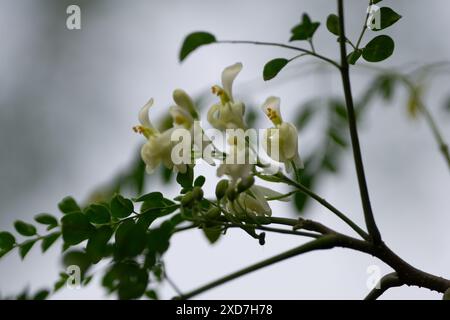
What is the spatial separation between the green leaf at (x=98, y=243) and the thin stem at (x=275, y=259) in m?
0.16

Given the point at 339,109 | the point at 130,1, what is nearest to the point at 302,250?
the point at 339,109

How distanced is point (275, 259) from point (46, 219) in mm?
284

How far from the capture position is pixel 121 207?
0.62 meters

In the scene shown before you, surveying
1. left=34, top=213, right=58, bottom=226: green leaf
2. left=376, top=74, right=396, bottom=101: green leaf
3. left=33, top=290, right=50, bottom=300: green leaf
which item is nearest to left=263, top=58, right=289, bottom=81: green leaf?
left=34, top=213, right=58, bottom=226: green leaf

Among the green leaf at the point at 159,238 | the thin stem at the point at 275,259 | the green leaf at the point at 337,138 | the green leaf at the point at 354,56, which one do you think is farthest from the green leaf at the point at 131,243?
the green leaf at the point at 337,138

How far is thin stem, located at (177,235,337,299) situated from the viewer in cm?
46

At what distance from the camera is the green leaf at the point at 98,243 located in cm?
62

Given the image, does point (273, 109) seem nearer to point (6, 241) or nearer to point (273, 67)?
point (273, 67)

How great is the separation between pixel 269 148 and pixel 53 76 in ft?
9.03

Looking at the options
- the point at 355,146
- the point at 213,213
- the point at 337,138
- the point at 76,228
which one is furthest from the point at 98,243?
the point at 337,138

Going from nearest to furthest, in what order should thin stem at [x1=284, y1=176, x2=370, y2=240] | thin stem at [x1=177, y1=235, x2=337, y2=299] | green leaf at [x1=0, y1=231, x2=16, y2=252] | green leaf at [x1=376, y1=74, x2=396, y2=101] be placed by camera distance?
thin stem at [x1=177, y1=235, x2=337, y2=299], thin stem at [x1=284, y1=176, x2=370, y2=240], green leaf at [x1=0, y1=231, x2=16, y2=252], green leaf at [x1=376, y1=74, x2=396, y2=101]

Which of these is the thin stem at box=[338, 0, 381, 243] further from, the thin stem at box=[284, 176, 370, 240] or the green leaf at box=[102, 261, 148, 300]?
the green leaf at box=[102, 261, 148, 300]

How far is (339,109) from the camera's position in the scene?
4.02 ft

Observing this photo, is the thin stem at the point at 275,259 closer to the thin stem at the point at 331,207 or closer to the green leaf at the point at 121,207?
the thin stem at the point at 331,207
